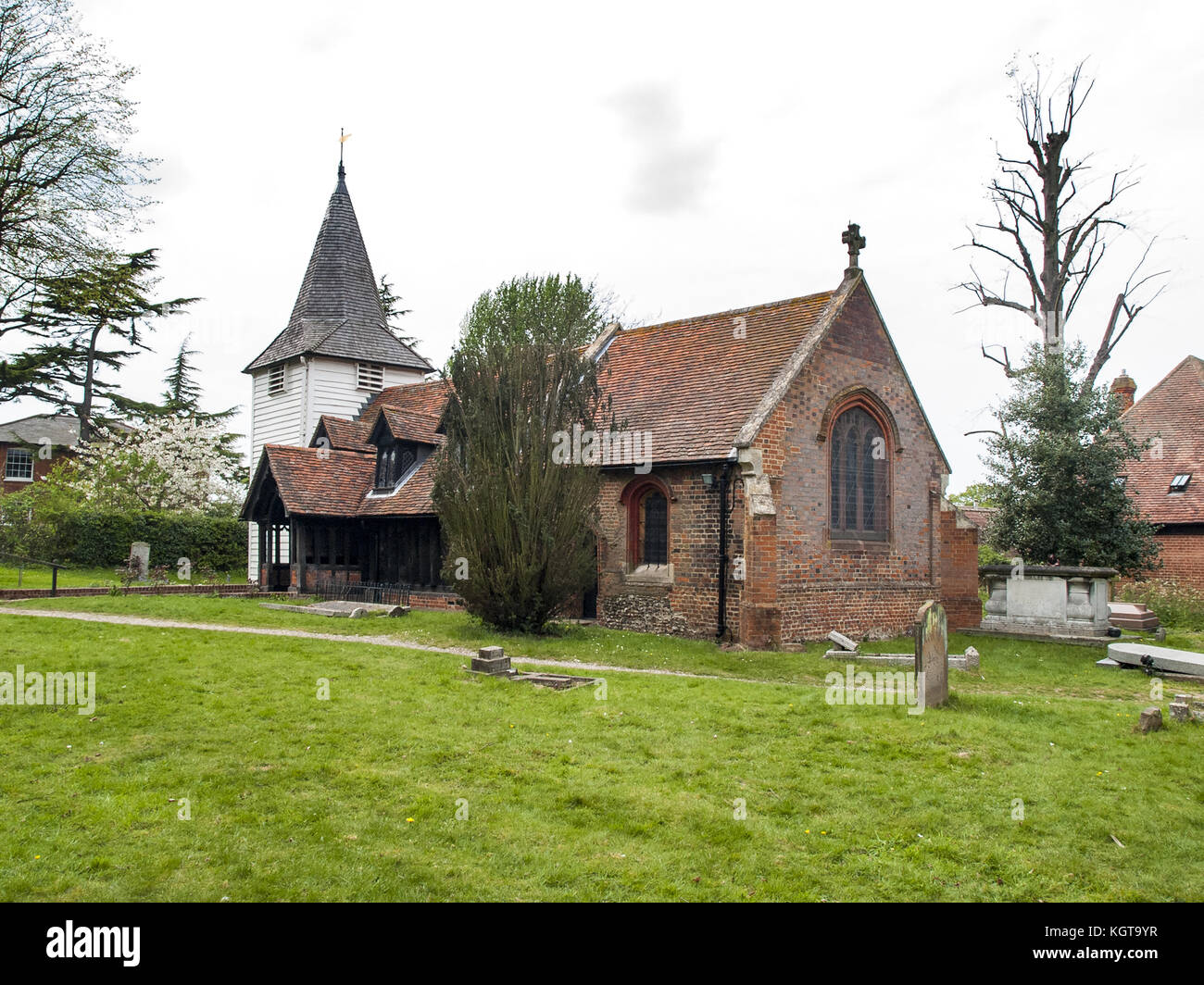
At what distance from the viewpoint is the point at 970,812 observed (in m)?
7.21

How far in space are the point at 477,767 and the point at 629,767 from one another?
1.43 metres

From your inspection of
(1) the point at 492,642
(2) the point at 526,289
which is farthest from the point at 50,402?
(1) the point at 492,642

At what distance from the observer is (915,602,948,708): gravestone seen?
1089cm

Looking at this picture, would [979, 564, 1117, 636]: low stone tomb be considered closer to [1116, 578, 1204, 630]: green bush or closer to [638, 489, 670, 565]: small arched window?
[1116, 578, 1204, 630]: green bush

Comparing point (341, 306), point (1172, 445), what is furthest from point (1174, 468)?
point (341, 306)

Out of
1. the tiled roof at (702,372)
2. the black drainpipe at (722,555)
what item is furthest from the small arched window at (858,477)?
the black drainpipe at (722,555)

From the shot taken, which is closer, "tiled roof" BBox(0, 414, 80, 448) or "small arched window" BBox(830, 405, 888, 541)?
"small arched window" BBox(830, 405, 888, 541)

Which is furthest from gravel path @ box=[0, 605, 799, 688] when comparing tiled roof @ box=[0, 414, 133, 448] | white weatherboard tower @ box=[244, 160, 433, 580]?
tiled roof @ box=[0, 414, 133, 448]

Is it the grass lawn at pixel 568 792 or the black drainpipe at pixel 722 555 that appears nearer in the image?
the grass lawn at pixel 568 792

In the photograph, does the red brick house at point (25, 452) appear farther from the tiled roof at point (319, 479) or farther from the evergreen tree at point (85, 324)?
the tiled roof at point (319, 479)

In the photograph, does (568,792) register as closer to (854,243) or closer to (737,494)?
(737,494)

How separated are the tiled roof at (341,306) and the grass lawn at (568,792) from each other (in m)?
20.2

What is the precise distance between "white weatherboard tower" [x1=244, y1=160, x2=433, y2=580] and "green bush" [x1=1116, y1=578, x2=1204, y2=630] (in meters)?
24.5

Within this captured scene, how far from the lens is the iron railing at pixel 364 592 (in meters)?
22.9
